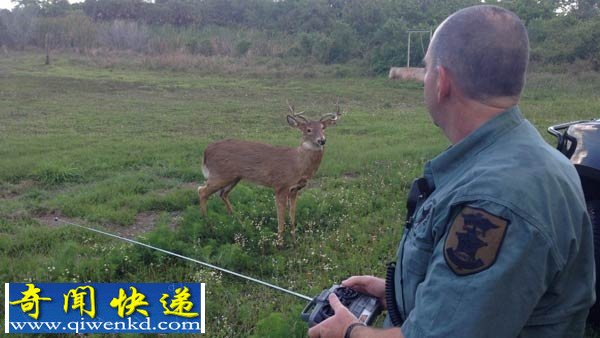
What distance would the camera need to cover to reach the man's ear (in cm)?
169

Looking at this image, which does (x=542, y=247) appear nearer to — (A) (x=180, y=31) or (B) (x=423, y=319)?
(B) (x=423, y=319)

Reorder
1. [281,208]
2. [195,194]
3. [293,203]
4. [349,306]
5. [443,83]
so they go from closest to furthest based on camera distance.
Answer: [443,83] < [349,306] < [281,208] < [293,203] < [195,194]

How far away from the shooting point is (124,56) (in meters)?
32.4

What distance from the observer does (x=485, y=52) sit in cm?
160

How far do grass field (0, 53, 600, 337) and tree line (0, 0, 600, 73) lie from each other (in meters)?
9.78

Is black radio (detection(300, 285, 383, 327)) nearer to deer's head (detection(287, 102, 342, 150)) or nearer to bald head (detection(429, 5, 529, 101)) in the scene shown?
bald head (detection(429, 5, 529, 101))

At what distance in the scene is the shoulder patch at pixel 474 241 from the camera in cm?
143

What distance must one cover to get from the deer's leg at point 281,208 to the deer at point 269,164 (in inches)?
0.4

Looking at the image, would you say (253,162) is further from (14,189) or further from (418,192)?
(418,192)

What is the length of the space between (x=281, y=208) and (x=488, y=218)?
4.63 metres

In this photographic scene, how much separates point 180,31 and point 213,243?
3976cm

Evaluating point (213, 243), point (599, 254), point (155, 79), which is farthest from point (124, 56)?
point (599, 254)

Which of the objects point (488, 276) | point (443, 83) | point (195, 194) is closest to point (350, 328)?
point (488, 276)

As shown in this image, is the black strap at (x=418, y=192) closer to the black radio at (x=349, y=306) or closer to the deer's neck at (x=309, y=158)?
the black radio at (x=349, y=306)
